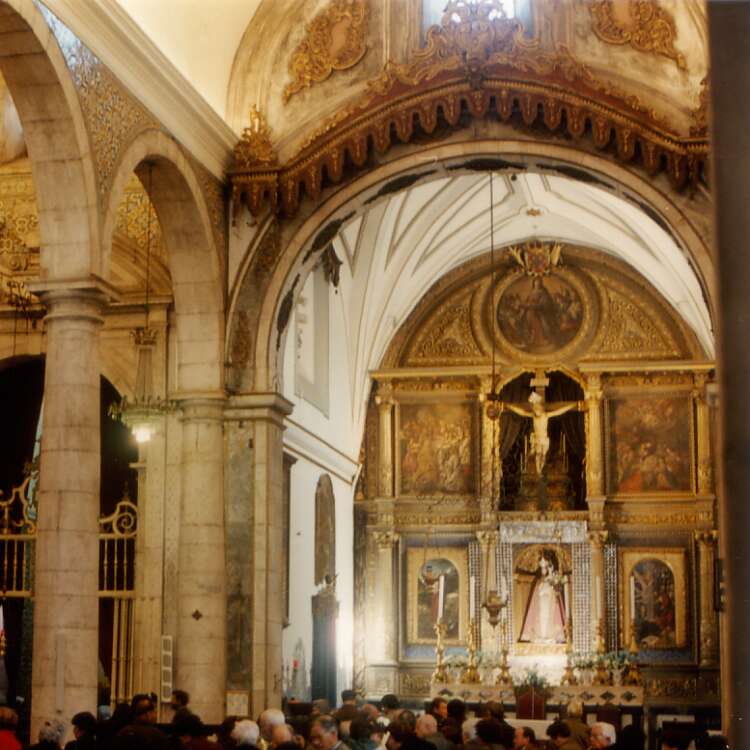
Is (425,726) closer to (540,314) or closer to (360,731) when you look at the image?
(360,731)

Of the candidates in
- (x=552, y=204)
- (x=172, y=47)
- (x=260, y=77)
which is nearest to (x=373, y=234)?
(x=552, y=204)

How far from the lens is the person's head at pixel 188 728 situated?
7883 mm

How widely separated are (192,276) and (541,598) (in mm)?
10456

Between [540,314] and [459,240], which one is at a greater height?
[459,240]

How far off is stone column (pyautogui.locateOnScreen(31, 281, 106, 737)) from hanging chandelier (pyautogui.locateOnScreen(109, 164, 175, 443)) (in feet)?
8.03

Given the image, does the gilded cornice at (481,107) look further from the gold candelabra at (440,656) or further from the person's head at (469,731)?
the gold candelabra at (440,656)

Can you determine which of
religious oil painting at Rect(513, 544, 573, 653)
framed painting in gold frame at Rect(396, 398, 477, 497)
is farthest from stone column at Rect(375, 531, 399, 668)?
religious oil painting at Rect(513, 544, 573, 653)

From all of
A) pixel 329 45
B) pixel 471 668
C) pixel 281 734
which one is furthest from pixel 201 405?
pixel 281 734

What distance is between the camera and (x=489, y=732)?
28.4 ft

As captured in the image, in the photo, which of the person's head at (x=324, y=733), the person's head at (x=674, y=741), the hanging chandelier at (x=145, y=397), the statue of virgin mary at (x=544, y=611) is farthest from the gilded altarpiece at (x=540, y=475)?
the person's head at (x=324, y=733)

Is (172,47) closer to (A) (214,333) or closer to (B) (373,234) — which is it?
(A) (214,333)

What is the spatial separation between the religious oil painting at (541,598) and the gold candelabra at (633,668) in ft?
3.99

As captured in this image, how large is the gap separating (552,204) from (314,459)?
19.7 ft

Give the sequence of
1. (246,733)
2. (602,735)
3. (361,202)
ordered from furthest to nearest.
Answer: (361,202)
(602,735)
(246,733)
